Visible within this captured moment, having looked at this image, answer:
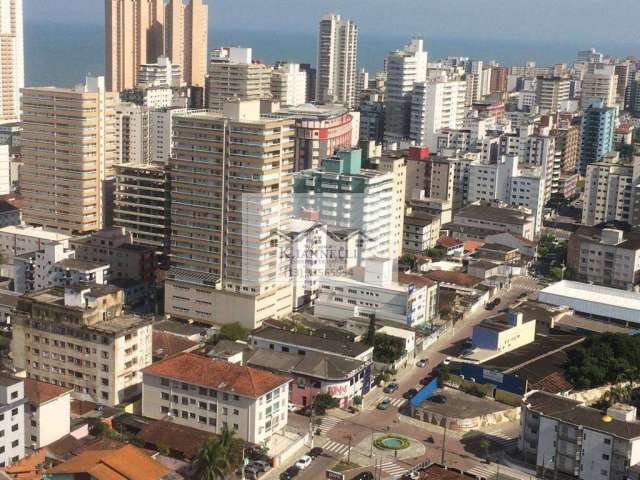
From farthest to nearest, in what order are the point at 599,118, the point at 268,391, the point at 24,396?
1. the point at 599,118
2. the point at 268,391
3. the point at 24,396

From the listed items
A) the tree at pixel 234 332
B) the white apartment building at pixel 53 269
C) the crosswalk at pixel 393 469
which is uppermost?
the white apartment building at pixel 53 269

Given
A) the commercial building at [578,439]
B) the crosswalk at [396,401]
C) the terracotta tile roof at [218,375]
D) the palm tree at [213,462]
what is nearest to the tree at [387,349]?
the crosswalk at [396,401]

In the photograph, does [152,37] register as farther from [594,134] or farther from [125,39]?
[594,134]

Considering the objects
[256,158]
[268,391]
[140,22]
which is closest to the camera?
[268,391]

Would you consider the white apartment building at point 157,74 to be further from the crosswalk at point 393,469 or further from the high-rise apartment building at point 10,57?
the crosswalk at point 393,469

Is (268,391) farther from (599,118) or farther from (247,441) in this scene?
(599,118)

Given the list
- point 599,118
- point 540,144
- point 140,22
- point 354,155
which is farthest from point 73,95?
point 140,22

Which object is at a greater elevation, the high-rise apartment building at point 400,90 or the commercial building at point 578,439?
the high-rise apartment building at point 400,90

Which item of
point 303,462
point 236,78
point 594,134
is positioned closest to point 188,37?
point 236,78

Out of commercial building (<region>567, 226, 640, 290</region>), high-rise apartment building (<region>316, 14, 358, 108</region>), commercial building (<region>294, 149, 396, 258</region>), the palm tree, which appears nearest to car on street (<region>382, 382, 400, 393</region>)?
the palm tree
